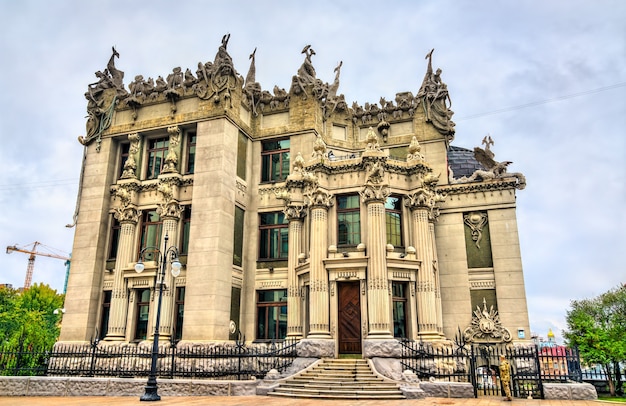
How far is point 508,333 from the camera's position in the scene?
26734mm

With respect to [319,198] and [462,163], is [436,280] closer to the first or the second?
[319,198]

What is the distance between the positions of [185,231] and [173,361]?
850 cm

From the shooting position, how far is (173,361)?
23672 mm

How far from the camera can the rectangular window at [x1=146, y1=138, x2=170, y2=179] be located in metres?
31.4

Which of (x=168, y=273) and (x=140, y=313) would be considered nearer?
(x=168, y=273)

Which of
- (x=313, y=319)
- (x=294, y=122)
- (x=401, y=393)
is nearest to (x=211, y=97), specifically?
(x=294, y=122)

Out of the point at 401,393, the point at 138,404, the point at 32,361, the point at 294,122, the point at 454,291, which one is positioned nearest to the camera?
the point at 138,404

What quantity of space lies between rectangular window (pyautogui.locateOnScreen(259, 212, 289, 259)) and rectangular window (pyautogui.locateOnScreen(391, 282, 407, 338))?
7.46 m

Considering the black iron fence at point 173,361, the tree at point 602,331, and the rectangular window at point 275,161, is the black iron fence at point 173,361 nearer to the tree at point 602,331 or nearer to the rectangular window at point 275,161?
the rectangular window at point 275,161

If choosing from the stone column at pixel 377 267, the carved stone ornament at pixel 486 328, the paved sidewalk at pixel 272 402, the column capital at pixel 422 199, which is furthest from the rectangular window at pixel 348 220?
the paved sidewalk at pixel 272 402

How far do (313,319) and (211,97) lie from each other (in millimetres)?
15051

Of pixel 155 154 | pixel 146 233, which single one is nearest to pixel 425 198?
pixel 146 233

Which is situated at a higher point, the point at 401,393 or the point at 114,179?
the point at 114,179

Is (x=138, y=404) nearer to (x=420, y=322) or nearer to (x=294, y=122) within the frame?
(x=420, y=322)
